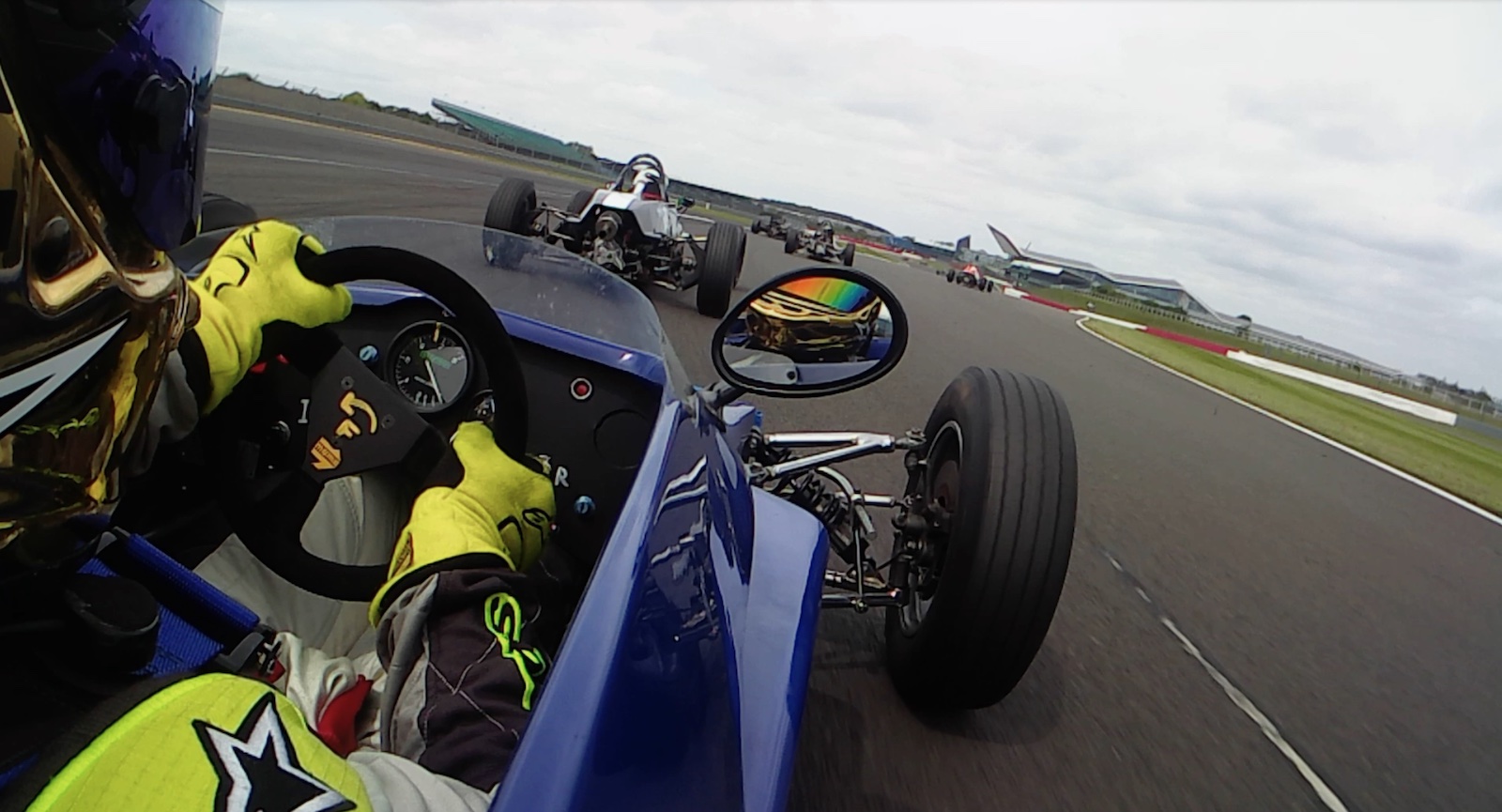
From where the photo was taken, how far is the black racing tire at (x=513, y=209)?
34.8 ft

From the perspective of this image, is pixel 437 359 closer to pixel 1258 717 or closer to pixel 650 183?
pixel 1258 717

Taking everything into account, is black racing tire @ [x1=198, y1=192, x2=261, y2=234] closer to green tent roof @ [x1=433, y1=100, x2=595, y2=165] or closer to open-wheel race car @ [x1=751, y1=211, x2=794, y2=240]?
open-wheel race car @ [x1=751, y1=211, x2=794, y2=240]

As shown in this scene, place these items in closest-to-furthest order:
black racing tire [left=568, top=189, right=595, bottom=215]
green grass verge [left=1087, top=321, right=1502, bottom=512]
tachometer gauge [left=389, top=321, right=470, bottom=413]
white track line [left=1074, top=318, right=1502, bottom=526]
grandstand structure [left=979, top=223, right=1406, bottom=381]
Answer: tachometer gauge [left=389, top=321, right=470, bottom=413], white track line [left=1074, top=318, right=1502, bottom=526], black racing tire [left=568, top=189, right=595, bottom=215], green grass verge [left=1087, top=321, right=1502, bottom=512], grandstand structure [left=979, top=223, right=1406, bottom=381]

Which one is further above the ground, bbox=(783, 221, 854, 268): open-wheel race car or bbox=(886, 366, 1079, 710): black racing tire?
bbox=(783, 221, 854, 268): open-wheel race car

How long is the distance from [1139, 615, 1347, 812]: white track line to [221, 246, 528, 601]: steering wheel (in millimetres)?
2830

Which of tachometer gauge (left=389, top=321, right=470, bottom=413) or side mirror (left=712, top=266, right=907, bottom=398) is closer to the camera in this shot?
tachometer gauge (left=389, top=321, right=470, bottom=413)

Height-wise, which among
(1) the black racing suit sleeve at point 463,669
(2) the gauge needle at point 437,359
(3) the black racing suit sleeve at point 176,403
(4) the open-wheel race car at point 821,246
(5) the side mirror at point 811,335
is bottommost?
(1) the black racing suit sleeve at point 463,669

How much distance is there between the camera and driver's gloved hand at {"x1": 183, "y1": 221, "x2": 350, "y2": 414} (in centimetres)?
163

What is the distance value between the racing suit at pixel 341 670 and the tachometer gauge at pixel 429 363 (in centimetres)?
23

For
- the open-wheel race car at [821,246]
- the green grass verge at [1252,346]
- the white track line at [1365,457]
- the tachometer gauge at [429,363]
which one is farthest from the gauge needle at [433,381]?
the green grass verge at [1252,346]

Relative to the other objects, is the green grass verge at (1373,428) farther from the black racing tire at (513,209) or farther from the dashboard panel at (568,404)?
the dashboard panel at (568,404)

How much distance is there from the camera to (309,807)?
0.85 m

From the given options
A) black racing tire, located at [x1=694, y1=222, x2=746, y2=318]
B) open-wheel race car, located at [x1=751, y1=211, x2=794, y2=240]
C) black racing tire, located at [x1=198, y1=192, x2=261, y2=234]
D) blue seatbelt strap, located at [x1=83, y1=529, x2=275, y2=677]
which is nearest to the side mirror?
blue seatbelt strap, located at [x1=83, y1=529, x2=275, y2=677]

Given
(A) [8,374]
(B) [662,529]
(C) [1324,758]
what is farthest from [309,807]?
(C) [1324,758]
